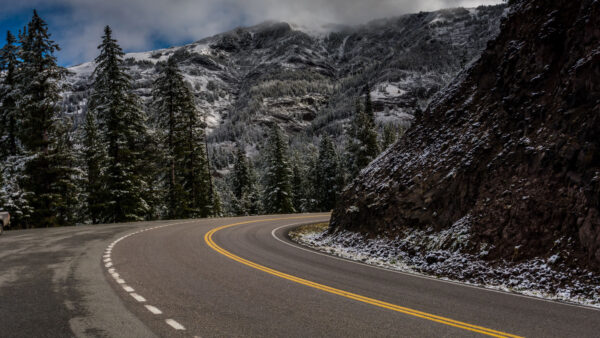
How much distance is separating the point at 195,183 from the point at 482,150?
28.6 m

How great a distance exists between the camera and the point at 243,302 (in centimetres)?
715

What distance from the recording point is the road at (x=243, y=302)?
5.72 m

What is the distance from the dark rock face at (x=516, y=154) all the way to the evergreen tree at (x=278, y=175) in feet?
103

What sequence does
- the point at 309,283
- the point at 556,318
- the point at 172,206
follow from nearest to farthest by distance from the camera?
the point at 556,318
the point at 309,283
the point at 172,206

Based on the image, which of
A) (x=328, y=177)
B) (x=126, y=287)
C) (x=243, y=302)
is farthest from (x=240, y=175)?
(x=243, y=302)

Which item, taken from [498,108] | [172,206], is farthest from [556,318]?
[172,206]

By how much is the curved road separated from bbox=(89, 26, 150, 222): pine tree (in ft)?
56.6

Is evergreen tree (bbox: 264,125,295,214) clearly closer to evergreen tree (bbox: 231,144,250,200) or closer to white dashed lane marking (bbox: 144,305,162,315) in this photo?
evergreen tree (bbox: 231,144,250,200)

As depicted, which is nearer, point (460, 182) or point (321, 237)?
point (460, 182)

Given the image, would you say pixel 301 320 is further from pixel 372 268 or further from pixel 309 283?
pixel 372 268

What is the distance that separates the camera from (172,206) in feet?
110

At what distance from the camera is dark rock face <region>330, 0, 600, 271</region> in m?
10.1

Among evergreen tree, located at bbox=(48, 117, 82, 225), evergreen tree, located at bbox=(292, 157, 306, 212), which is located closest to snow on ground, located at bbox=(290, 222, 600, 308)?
evergreen tree, located at bbox=(48, 117, 82, 225)

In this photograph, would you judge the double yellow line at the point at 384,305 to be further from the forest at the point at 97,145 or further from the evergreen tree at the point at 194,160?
the evergreen tree at the point at 194,160
